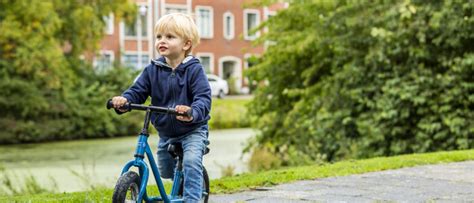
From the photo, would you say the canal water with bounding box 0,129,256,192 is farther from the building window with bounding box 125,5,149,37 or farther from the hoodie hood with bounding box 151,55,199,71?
the building window with bounding box 125,5,149,37

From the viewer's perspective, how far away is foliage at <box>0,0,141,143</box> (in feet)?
84.8

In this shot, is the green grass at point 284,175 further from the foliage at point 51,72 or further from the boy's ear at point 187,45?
the foliage at point 51,72

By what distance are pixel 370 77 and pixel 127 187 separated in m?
10.2

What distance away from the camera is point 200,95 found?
4.97m

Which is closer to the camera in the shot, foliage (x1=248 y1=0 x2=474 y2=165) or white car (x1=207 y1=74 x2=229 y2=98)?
foliage (x1=248 y1=0 x2=474 y2=165)

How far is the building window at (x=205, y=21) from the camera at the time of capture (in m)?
52.2

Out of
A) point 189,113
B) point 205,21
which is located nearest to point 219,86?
point 205,21

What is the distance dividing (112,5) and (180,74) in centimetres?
2480

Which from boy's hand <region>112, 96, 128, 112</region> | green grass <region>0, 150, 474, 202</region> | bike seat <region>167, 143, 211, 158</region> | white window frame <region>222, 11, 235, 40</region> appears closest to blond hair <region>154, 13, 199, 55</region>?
boy's hand <region>112, 96, 128, 112</region>

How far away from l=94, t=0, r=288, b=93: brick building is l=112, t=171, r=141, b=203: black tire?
43.6 meters

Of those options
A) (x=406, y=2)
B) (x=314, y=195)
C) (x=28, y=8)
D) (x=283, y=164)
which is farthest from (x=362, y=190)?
(x=28, y=8)

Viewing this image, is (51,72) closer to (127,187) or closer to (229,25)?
(127,187)

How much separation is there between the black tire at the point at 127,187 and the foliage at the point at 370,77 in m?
8.87

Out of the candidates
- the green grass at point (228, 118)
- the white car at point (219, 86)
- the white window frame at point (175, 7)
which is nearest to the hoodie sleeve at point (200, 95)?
the green grass at point (228, 118)
